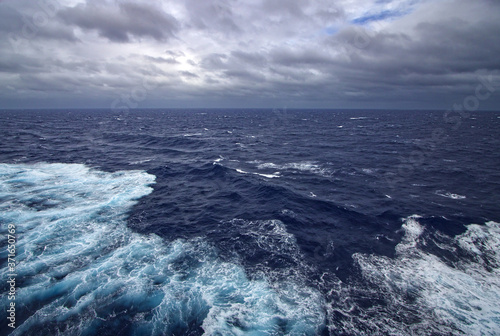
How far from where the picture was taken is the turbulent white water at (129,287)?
1700cm

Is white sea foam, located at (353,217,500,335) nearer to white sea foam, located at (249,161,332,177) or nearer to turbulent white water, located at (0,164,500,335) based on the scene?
turbulent white water, located at (0,164,500,335)

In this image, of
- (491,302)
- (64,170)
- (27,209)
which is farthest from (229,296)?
(64,170)

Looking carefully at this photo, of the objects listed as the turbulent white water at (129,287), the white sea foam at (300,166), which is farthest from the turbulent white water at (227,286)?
the white sea foam at (300,166)

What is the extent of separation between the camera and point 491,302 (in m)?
18.8

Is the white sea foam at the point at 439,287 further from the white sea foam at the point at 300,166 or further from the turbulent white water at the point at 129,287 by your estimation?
the white sea foam at the point at 300,166

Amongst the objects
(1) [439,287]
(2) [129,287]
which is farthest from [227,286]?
(1) [439,287]

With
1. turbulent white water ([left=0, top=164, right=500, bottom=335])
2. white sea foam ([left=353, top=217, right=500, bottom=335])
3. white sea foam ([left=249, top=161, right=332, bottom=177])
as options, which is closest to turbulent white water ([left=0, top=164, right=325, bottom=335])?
turbulent white water ([left=0, top=164, right=500, bottom=335])

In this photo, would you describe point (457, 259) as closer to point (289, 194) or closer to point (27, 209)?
point (289, 194)

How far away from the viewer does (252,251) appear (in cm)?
2505

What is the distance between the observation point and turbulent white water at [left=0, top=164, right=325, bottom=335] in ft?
55.8

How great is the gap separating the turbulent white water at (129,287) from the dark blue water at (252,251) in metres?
0.11

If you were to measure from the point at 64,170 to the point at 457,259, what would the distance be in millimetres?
62242

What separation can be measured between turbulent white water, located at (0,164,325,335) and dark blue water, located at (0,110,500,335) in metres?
0.11

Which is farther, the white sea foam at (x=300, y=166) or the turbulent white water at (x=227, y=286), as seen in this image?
the white sea foam at (x=300, y=166)
